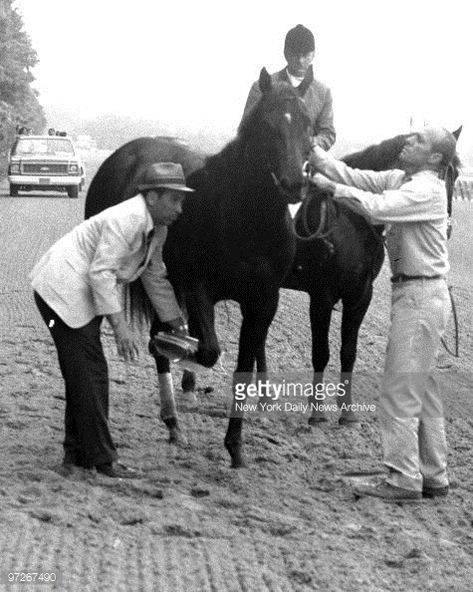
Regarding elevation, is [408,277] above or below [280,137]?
below

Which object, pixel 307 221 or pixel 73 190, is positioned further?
pixel 73 190

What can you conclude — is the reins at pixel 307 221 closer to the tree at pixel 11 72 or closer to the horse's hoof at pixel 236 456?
the horse's hoof at pixel 236 456

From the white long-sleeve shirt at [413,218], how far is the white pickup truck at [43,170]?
86.7ft

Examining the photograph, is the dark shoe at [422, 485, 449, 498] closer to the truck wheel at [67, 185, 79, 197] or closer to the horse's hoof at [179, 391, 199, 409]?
the horse's hoof at [179, 391, 199, 409]

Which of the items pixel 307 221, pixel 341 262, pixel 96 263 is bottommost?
pixel 341 262

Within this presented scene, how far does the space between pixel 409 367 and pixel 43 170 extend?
27021 millimetres

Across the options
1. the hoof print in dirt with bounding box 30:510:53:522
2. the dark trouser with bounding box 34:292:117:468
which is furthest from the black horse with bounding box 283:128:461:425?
the hoof print in dirt with bounding box 30:510:53:522

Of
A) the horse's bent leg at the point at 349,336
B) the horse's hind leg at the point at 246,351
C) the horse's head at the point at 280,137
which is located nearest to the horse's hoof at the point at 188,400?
the horse's bent leg at the point at 349,336

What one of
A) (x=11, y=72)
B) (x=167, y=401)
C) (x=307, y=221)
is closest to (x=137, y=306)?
(x=167, y=401)

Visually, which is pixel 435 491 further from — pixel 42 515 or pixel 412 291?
pixel 42 515

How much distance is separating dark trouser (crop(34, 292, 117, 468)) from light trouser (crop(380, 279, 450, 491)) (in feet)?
5.09

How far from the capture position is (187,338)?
7344 mm

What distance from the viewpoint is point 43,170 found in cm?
3294
